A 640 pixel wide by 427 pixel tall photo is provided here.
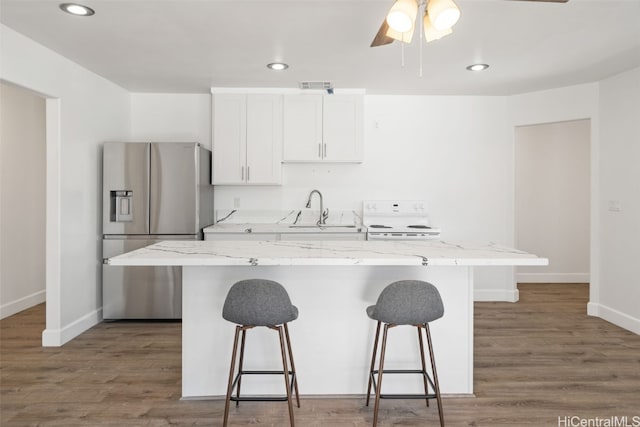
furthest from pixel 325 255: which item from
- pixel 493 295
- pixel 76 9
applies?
pixel 493 295

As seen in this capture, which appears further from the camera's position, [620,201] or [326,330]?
[620,201]

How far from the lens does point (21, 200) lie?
4621 mm

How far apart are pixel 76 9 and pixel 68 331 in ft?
8.46

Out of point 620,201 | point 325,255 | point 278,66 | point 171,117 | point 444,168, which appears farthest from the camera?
point 444,168

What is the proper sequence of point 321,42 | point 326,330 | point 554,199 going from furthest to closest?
1. point 554,199
2. point 321,42
3. point 326,330

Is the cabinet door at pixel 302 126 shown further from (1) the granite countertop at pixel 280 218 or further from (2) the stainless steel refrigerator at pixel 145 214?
(2) the stainless steel refrigerator at pixel 145 214

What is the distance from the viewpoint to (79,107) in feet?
12.4

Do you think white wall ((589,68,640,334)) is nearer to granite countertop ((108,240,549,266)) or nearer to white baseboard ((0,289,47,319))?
granite countertop ((108,240,549,266))

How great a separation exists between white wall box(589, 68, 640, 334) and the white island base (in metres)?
2.46

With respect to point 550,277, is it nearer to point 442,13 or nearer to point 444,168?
point 444,168

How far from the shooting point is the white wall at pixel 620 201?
154 inches

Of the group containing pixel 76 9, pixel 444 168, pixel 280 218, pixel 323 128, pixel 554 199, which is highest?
pixel 76 9

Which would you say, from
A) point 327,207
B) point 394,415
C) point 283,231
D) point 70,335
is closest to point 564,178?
point 327,207

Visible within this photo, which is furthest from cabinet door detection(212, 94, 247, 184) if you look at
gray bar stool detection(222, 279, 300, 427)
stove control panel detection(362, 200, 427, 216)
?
gray bar stool detection(222, 279, 300, 427)
